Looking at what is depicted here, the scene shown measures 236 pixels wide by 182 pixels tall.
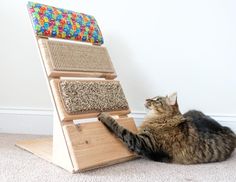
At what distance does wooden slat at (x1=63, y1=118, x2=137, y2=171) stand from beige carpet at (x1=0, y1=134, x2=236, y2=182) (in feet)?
0.11

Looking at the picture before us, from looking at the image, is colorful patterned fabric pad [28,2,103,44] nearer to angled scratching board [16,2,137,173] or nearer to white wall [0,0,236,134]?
angled scratching board [16,2,137,173]

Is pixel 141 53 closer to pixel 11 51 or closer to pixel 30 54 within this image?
pixel 30 54

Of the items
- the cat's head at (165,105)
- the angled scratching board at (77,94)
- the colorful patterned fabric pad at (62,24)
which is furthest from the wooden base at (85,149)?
the colorful patterned fabric pad at (62,24)

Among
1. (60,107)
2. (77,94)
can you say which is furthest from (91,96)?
(60,107)

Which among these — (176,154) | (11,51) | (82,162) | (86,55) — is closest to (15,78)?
(11,51)

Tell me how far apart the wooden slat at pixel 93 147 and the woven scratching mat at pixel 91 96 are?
100 mm

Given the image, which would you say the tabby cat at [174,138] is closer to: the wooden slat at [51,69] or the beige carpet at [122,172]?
the beige carpet at [122,172]

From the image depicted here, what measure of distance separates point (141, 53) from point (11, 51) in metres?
0.97

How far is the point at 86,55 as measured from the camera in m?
1.65

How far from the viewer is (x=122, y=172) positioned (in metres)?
1.21

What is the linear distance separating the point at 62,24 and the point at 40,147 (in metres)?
0.72

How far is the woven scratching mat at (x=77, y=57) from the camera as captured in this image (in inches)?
58.4

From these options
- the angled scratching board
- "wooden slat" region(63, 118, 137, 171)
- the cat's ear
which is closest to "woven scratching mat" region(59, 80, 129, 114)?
the angled scratching board

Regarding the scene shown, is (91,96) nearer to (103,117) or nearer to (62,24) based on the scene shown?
(103,117)
